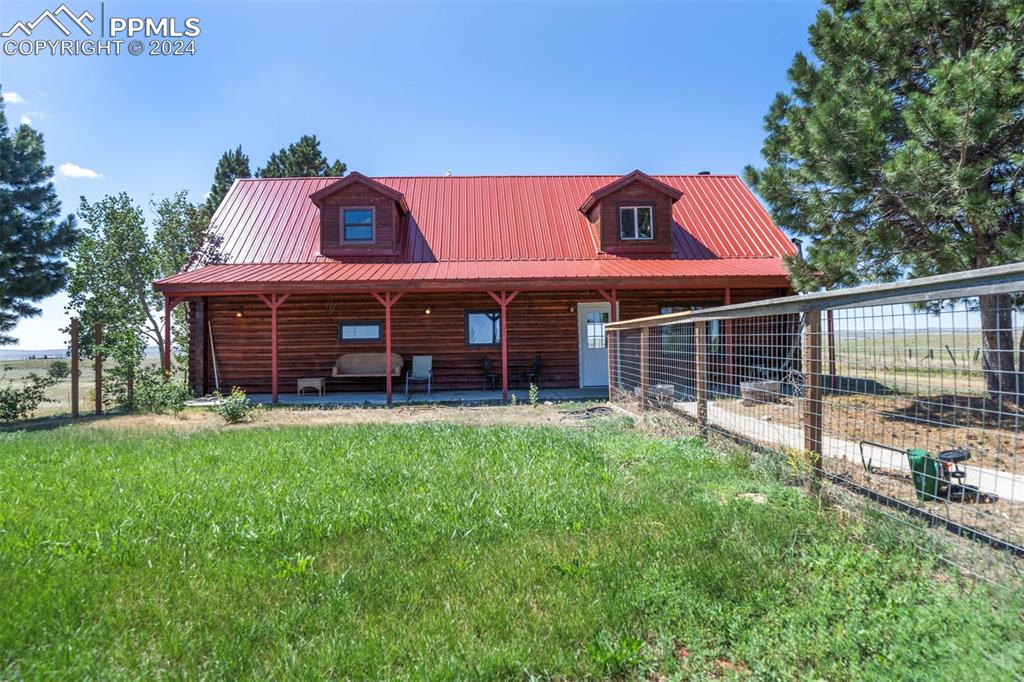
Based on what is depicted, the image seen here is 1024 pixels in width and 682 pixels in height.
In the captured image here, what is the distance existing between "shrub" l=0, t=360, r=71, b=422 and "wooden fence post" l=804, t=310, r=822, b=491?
1426 centimetres

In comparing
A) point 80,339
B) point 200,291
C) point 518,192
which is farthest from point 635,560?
point 518,192

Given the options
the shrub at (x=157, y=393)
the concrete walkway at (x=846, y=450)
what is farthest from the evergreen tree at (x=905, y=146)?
the shrub at (x=157, y=393)

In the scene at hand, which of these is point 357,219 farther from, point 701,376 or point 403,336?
point 701,376

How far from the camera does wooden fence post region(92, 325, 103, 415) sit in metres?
10.9

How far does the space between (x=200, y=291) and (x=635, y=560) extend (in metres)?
11.5

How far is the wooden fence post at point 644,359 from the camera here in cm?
735

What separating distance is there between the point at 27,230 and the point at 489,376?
12019 millimetres

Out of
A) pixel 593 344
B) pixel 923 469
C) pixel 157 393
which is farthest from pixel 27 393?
pixel 923 469

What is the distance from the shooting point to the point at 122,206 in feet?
68.9

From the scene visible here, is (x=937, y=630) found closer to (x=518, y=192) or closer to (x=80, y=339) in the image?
(x=80, y=339)

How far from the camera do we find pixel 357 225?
14.2 metres

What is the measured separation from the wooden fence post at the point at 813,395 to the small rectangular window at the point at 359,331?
1137cm

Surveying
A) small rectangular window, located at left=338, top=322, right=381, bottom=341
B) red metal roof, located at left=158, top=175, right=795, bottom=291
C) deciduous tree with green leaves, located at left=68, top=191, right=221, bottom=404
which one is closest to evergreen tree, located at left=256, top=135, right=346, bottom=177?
deciduous tree with green leaves, located at left=68, top=191, right=221, bottom=404

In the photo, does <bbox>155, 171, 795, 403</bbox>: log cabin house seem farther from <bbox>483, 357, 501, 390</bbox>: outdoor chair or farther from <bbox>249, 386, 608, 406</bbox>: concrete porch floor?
<bbox>249, 386, 608, 406</bbox>: concrete porch floor
